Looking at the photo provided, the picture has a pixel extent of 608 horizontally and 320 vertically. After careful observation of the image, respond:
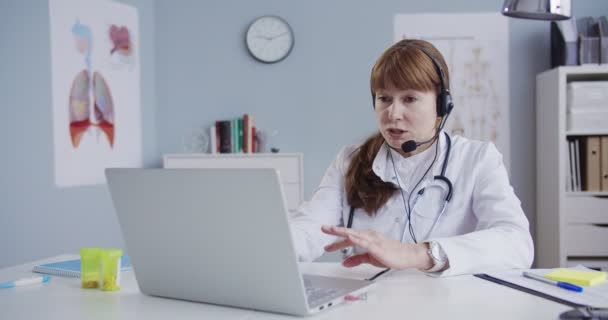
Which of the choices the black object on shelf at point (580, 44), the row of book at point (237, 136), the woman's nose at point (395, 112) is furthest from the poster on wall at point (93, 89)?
the black object on shelf at point (580, 44)

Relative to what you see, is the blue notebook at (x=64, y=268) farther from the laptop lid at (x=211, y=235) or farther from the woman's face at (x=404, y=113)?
the woman's face at (x=404, y=113)

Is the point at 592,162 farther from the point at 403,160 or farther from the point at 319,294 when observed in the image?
the point at 319,294

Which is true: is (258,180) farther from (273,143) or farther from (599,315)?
(273,143)

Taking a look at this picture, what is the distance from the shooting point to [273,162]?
367cm

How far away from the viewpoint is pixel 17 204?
2.81 m

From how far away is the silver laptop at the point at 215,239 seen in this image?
3.24 feet

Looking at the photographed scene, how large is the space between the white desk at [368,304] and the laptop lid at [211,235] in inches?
1.5

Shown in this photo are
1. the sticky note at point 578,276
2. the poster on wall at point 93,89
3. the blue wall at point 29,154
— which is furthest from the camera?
the poster on wall at point 93,89

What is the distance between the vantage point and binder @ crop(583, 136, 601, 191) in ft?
11.0

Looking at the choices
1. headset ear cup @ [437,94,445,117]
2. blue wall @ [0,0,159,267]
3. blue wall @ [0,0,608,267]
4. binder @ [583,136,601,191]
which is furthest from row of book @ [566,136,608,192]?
blue wall @ [0,0,159,267]

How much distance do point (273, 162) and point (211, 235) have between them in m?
2.62

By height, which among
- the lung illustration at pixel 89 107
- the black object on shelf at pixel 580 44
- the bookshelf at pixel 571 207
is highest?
the black object on shelf at pixel 580 44

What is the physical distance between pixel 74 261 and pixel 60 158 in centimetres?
162

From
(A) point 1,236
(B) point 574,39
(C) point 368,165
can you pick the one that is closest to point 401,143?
(C) point 368,165
